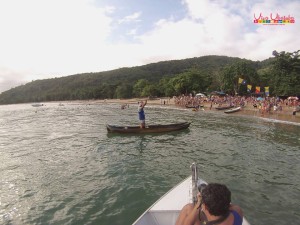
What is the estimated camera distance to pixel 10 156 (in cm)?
2117

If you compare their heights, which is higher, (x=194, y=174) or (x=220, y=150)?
(x=194, y=174)

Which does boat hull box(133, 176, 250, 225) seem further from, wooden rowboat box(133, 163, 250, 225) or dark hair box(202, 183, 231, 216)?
dark hair box(202, 183, 231, 216)

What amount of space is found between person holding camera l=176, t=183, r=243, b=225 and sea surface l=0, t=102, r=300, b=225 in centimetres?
629

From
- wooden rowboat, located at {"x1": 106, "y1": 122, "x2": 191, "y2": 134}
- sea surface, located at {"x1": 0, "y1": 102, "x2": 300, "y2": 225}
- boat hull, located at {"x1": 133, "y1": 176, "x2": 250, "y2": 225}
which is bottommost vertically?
sea surface, located at {"x1": 0, "y1": 102, "x2": 300, "y2": 225}

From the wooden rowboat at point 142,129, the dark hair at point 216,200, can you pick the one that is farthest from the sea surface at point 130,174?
the dark hair at point 216,200

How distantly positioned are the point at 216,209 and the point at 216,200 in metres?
0.17

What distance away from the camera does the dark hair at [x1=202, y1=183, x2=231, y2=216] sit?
4188 mm

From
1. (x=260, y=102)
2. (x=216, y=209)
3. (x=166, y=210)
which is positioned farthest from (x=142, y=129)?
(x=260, y=102)

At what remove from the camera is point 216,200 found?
4.18 m

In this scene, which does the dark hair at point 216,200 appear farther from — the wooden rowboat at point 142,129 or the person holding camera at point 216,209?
the wooden rowboat at point 142,129

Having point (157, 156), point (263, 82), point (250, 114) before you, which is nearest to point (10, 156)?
point (157, 156)

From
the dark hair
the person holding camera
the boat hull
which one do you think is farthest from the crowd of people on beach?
the dark hair

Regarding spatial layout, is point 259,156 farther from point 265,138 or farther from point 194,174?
point 194,174

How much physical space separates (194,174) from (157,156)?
496 inches
